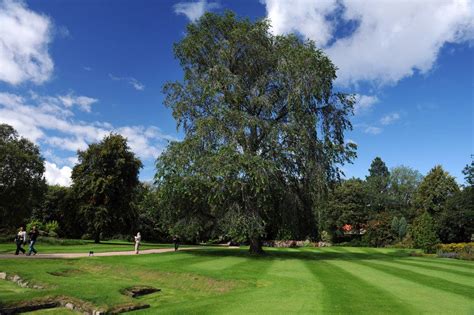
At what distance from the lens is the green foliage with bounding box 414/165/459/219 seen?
7462 centimetres

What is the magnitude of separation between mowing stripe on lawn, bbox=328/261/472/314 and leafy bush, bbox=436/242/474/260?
23.9 meters

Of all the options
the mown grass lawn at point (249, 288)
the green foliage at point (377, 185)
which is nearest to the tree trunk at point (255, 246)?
the mown grass lawn at point (249, 288)

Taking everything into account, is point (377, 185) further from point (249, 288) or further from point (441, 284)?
point (249, 288)

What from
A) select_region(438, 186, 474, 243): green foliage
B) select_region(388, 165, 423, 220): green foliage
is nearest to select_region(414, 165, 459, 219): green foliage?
select_region(438, 186, 474, 243): green foliage

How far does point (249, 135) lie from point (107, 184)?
23878 mm

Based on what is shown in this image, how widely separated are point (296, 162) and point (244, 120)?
4901 mm

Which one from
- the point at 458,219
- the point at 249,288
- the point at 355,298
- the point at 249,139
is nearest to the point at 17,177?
the point at 249,139

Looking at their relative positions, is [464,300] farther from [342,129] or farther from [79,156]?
[79,156]

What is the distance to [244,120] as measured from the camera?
26.9 meters

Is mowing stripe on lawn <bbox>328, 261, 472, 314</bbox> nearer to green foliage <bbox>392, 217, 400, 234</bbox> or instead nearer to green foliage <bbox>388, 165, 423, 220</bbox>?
green foliage <bbox>392, 217, 400, 234</bbox>

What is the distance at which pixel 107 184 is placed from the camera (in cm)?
4578

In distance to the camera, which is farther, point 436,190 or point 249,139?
point 436,190

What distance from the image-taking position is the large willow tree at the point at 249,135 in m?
26.2

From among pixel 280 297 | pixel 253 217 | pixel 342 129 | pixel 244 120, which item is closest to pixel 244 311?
pixel 280 297
